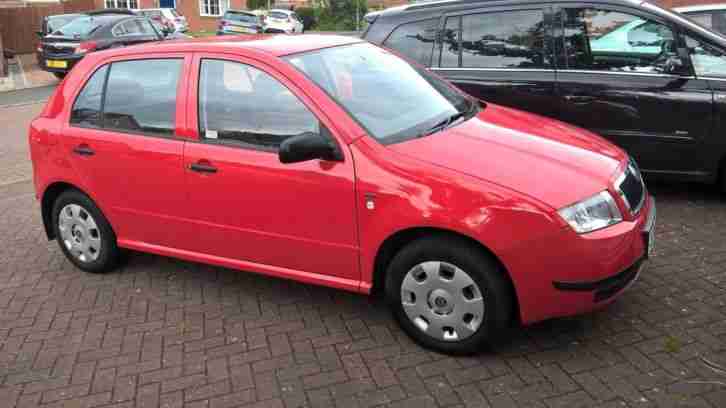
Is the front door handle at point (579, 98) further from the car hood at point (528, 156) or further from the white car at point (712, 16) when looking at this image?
the white car at point (712, 16)

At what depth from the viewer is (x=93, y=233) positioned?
16.3 feet

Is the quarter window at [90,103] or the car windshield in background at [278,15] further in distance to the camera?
the car windshield in background at [278,15]

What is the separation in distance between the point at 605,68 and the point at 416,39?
1779 mm

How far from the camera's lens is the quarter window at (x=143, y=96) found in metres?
4.31

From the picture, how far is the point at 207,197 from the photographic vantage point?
13.6ft

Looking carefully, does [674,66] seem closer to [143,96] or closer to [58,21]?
[143,96]

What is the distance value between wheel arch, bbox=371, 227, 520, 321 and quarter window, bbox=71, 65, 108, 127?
7.53 feet

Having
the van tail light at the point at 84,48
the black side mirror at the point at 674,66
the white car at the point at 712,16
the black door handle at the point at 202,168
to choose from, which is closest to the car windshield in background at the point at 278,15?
the van tail light at the point at 84,48

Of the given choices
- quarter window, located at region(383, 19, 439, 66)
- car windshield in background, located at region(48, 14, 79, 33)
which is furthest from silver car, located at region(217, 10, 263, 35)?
quarter window, located at region(383, 19, 439, 66)

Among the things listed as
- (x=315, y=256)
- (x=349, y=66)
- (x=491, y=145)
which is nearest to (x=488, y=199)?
(x=491, y=145)

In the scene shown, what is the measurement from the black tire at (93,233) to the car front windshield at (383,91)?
6.40 feet

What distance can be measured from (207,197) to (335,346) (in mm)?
1208

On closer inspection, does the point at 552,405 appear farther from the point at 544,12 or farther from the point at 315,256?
the point at 544,12

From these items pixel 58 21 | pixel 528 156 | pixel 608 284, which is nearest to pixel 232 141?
pixel 528 156
